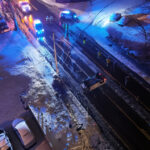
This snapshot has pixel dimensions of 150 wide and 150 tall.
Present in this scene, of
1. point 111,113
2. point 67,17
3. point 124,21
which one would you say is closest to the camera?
point 111,113

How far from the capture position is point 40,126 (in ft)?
34.2

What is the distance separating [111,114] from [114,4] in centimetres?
2000

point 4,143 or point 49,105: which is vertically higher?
point 4,143

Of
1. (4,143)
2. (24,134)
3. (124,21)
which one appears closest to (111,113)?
(24,134)

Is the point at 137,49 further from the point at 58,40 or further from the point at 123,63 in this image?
the point at 58,40

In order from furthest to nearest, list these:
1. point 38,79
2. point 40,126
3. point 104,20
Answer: point 104,20, point 38,79, point 40,126

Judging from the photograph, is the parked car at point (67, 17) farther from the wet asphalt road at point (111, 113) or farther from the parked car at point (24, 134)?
the parked car at point (24, 134)

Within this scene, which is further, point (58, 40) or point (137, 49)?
point (58, 40)

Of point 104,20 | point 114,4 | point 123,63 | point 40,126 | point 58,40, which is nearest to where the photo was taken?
point 40,126

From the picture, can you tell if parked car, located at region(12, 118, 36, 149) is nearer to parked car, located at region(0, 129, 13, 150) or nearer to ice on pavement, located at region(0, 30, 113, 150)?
parked car, located at region(0, 129, 13, 150)

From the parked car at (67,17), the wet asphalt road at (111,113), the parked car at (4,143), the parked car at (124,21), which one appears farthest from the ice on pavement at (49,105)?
the parked car at (124,21)

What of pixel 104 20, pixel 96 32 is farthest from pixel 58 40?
pixel 104 20

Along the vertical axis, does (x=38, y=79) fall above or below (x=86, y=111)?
above

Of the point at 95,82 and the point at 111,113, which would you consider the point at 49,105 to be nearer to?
the point at 95,82
